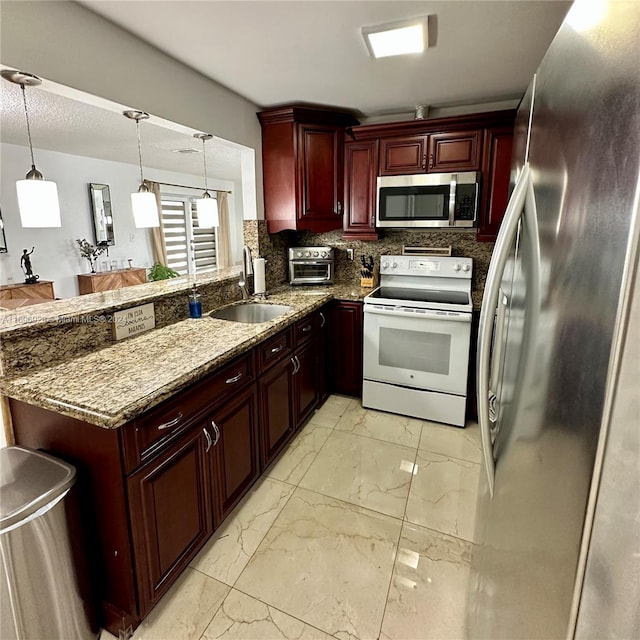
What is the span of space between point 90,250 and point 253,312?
12.2 ft

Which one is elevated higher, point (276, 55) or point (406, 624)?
point (276, 55)

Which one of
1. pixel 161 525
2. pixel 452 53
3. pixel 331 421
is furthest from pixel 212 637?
pixel 452 53

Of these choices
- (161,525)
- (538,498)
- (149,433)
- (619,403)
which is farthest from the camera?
(161,525)

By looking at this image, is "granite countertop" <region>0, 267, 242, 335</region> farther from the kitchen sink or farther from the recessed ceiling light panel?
the recessed ceiling light panel

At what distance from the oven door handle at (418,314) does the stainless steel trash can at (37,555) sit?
2066 millimetres

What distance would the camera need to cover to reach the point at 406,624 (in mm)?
1451

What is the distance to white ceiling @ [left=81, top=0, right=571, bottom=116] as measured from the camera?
5.32 feet

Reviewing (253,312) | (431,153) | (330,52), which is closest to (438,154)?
(431,153)

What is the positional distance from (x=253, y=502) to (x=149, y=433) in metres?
0.97

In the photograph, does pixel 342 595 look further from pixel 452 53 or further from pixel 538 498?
pixel 452 53

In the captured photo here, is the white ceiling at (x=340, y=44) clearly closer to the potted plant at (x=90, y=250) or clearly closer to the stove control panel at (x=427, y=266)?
the stove control panel at (x=427, y=266)

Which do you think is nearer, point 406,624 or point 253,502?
point 406,624

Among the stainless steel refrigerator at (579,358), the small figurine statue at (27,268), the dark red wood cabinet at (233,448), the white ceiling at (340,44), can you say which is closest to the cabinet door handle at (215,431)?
the dark red wood cabinet at (233,448)

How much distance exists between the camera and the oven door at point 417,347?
2.65 m
